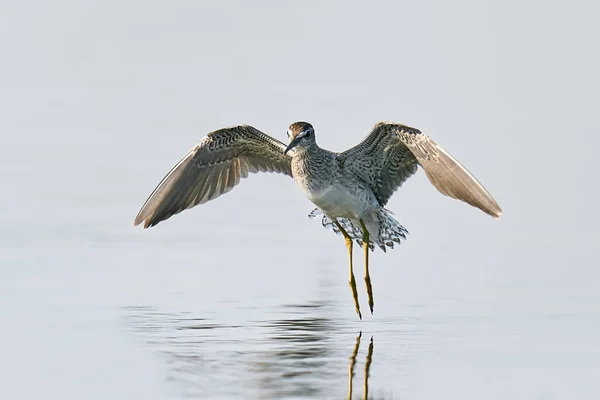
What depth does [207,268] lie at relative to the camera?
664 inches

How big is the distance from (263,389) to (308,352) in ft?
4.70

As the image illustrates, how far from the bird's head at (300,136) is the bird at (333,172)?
0.01 meters

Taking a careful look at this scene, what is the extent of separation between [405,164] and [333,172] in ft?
2.78

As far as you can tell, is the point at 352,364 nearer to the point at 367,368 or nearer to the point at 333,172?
the point at 367,368

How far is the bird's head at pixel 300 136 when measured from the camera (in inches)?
554

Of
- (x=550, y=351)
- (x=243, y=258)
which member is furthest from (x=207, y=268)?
(x=550, y=351)

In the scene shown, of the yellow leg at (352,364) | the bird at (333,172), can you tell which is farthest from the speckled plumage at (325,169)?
the yellow leg at (352,364)

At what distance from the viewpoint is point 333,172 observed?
14.3 meters

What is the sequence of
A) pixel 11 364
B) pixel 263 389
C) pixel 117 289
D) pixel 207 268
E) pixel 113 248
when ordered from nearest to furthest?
pixel 263 389 < pixel 11 364 < pixel 117 289 < pixel 207 268 < pixel 113 248

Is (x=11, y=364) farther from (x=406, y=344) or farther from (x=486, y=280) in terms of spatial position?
(x=486, y=280)

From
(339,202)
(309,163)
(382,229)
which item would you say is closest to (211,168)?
(309,163)

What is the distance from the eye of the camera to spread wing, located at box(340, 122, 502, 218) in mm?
13211

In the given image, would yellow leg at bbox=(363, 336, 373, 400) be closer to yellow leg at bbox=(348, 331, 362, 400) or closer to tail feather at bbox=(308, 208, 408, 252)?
yellow leg at bbox=(348, 331, 362, 400)

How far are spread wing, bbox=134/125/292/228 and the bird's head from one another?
0.62m
